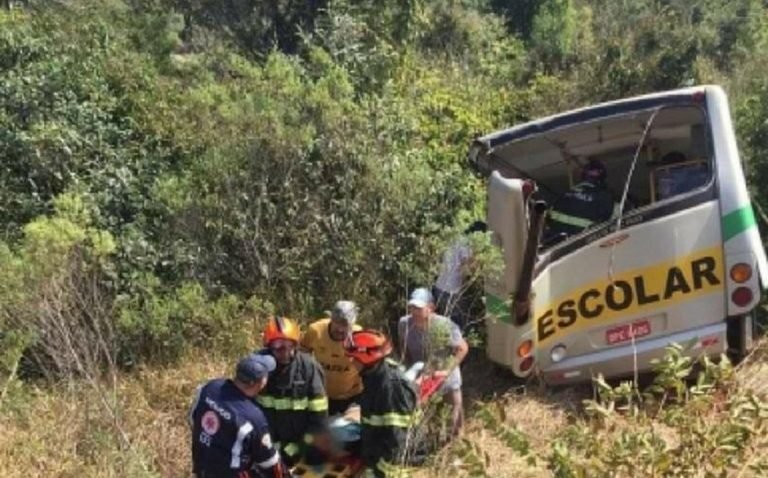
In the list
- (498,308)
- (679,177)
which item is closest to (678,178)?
(679,177)

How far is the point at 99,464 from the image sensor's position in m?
5.61

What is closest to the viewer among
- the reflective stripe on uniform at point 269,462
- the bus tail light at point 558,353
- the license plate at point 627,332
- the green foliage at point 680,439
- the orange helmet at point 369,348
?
the green foliage at point 680,439

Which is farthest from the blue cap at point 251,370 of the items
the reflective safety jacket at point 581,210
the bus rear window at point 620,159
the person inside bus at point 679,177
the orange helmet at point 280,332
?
the person inside bus at point 679,177

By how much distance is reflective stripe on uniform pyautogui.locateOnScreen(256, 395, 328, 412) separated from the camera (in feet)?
18.0

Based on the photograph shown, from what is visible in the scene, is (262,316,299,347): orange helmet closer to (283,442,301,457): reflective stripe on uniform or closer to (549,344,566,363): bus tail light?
(283,442,301,457): reflective stripe on uniform

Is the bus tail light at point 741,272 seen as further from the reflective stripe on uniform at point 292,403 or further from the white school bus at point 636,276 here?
the reflective stripe on uniform at point 292,403

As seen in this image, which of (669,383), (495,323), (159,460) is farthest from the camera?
(495,323)

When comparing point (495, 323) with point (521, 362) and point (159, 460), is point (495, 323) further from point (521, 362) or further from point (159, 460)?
point (159, 460)

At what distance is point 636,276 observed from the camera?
6.34 metres

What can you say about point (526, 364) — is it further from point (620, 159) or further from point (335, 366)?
point (620, 159)

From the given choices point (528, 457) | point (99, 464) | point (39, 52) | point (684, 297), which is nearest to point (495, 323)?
point (684, 297)

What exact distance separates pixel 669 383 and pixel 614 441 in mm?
240

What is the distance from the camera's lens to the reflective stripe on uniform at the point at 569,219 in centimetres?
700

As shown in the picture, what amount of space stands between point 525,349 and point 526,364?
13 centimetres
